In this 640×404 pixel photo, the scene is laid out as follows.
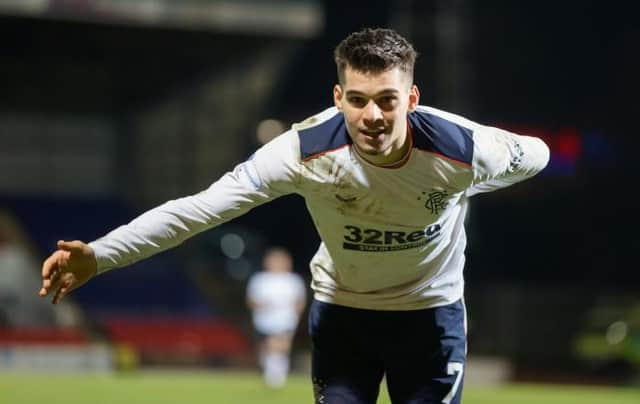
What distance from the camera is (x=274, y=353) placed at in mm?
18234

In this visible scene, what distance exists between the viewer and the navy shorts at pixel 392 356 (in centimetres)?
547

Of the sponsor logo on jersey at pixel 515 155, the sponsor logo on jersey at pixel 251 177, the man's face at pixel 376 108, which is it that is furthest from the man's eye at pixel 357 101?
the sponsor logo on jersey at pixel 515 155

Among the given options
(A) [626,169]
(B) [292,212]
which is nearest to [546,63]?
(A) [626,169]

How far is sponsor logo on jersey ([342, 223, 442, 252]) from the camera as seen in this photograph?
5.30 metres

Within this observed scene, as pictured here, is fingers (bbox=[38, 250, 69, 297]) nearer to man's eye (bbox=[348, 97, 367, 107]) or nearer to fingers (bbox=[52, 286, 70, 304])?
fingers (bbox=[52, 286, 70, 304])

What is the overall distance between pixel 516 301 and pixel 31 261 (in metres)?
10.4

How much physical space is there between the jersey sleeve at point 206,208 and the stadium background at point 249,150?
672 inches

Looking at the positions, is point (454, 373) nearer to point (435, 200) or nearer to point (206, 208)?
point (435, 200)

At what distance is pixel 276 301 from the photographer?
18.6 meters

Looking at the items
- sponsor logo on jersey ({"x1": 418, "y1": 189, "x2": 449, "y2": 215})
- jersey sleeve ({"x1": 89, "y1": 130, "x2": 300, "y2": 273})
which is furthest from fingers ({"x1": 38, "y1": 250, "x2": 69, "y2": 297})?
sponsor logo on jersey ({"x1": 418, "y1": 189, "x2": 449, "y2": 215})

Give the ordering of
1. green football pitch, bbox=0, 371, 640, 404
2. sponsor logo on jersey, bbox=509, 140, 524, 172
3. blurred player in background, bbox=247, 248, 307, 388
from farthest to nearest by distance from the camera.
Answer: blurred player in background, bbox=247, 248, 307, 388 → green football pitch, bbox=0, 371, 640, 404 → sponsor logo on jersey, bbox=509, 140, 524, 172

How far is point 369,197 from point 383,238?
210 mm

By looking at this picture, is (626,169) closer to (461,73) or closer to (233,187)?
(461,73)

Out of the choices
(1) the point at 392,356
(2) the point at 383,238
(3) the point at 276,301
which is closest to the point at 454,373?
(1) the point at 392,356
